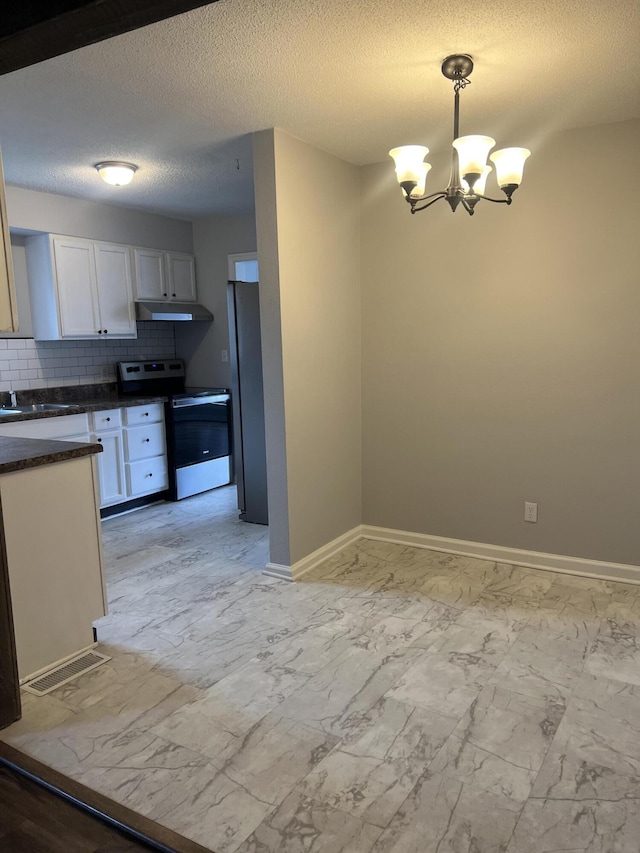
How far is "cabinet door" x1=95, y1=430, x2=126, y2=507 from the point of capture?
459 cm

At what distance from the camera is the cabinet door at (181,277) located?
17.9 feet

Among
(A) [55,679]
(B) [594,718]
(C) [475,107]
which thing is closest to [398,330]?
(C) [475,107]

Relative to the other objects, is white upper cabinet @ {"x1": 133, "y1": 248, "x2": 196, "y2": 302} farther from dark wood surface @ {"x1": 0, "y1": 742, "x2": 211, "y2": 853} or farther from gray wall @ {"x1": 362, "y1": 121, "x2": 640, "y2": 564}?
dark wood surface @ {"x1": 0, "y1": 742, "x2": 211, "y2": 853}

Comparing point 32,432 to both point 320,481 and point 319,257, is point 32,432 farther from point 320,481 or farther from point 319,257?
point 319,257

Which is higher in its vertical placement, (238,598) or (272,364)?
(272,364)

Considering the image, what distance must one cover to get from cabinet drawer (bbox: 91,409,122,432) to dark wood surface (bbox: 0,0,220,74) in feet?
10.5

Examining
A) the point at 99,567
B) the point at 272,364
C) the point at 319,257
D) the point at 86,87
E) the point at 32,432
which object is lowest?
the point at 99,567

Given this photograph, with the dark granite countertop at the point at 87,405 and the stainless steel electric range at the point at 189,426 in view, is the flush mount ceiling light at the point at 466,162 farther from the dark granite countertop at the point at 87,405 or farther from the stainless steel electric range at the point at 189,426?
the stainless steel electric range at the point at 189,426

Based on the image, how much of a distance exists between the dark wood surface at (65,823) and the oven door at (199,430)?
10.9ft

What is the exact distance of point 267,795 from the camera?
5.93ft

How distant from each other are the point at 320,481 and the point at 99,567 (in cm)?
140

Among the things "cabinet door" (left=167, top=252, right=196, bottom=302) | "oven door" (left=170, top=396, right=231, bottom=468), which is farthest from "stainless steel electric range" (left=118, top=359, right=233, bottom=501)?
"cabinet door" (left=167, top=252, right=196, bottom=302)

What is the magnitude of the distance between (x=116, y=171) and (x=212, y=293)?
2094 mm

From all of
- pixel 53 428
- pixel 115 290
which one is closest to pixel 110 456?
pixel 53 428
